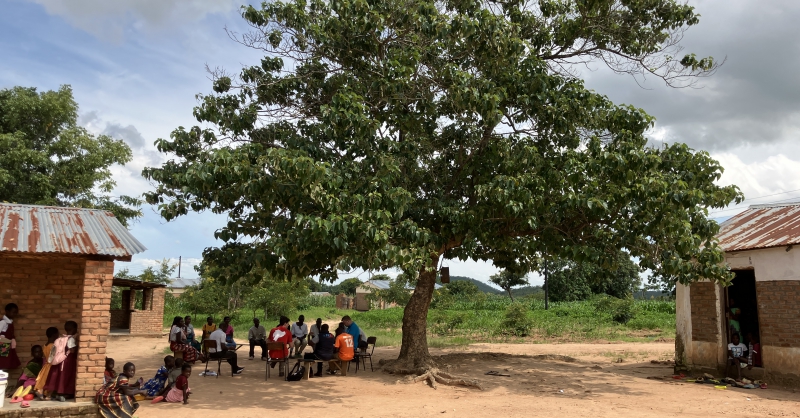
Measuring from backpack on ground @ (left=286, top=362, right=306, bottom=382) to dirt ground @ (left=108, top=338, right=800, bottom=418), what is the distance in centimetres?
26

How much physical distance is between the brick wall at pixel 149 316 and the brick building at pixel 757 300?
19.6 metres

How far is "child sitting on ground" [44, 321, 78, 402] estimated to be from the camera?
8.37 m

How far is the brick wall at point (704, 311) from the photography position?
42.3ft

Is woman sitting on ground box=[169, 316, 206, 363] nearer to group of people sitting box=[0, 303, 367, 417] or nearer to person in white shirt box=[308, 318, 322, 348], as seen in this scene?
group of people sitting box=[0, 303, 367, 417]

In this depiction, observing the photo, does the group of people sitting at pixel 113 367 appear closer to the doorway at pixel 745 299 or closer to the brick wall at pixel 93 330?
the brick wall at pixel 93 330

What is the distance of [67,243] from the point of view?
838cm

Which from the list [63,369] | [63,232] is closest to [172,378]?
[63,369]

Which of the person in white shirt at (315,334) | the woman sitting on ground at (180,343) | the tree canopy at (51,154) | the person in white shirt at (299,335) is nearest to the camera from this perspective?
the person in white shirt at (315,334)

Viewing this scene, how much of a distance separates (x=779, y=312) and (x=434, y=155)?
770 cm

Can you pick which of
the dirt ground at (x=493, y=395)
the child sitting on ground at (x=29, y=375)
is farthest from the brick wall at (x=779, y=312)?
the child sitting on ground at (x=29, y=375)

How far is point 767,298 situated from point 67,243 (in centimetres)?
1273

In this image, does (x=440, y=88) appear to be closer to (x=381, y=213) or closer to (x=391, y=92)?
(x=391, y=92)

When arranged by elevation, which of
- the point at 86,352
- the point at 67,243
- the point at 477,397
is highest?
the point at 67,243

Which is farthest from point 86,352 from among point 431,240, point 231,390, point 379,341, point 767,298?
point 379,341
